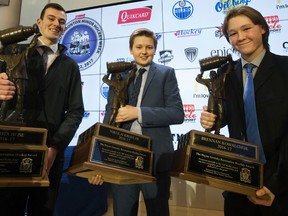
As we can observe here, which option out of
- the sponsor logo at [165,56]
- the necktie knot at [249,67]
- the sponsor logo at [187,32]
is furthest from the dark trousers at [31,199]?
the sponsor logo at [187,32]

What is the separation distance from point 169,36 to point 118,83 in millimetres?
1393

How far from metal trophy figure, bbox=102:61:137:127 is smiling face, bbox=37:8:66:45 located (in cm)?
34

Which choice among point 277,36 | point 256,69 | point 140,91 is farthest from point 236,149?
point 277,36

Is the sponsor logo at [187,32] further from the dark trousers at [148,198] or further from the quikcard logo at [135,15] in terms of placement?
the dark trousers at [148,198]

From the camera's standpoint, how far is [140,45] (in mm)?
1499

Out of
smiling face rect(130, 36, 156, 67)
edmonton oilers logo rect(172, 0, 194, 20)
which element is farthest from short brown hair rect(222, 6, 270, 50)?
edmonton oilers logo rect(172, 0, 194, 20)

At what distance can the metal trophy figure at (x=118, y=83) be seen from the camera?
1378 millimetres

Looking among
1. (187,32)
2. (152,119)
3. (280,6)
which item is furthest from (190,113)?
(152,119)

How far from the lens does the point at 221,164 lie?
3.60ft

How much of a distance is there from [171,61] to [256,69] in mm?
1467

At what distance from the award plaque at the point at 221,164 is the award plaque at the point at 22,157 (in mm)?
499

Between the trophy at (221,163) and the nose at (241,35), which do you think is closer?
the trophy at (221,163)

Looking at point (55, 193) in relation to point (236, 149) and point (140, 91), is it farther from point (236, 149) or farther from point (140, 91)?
point (236, 149)

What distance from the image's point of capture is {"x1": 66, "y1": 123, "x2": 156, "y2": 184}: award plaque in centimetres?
114
